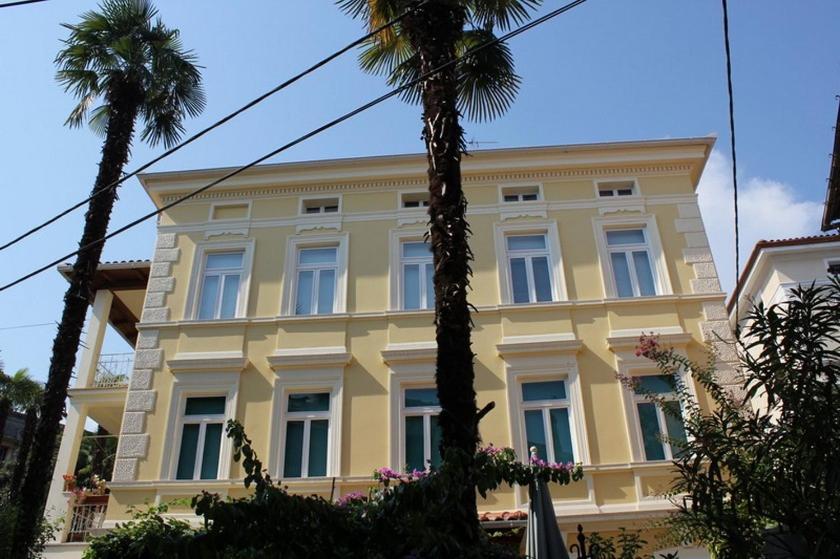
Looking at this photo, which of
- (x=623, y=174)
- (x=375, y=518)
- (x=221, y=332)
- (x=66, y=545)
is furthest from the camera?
(x=623, y=174)

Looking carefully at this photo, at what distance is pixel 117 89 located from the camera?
14.3 meters

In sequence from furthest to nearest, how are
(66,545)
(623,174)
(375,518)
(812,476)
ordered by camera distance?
(623,174) < (66,545) < (375,518) < (812,476)

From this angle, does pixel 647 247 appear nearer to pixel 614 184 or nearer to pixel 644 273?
pixel 644 273

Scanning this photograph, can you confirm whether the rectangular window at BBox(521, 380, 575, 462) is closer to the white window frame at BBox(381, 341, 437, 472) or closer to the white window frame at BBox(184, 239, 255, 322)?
the white window frame at BBox(381, 341, 437, 472)

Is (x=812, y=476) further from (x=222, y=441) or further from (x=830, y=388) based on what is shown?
(x=222, y=441)

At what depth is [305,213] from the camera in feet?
55.6

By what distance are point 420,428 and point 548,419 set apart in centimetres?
259

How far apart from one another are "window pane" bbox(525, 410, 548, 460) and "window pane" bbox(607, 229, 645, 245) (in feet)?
15.0

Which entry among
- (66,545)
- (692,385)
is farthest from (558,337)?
(66,545)

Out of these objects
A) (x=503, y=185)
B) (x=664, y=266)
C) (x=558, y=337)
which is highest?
(x=503, y=185)

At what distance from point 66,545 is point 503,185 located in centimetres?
1215

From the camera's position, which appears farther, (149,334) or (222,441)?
(149,334)

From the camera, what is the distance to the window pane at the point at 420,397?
14.4m

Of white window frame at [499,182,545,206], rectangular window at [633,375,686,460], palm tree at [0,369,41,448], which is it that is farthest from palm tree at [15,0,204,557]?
palm tree at [0,369,41,448]
